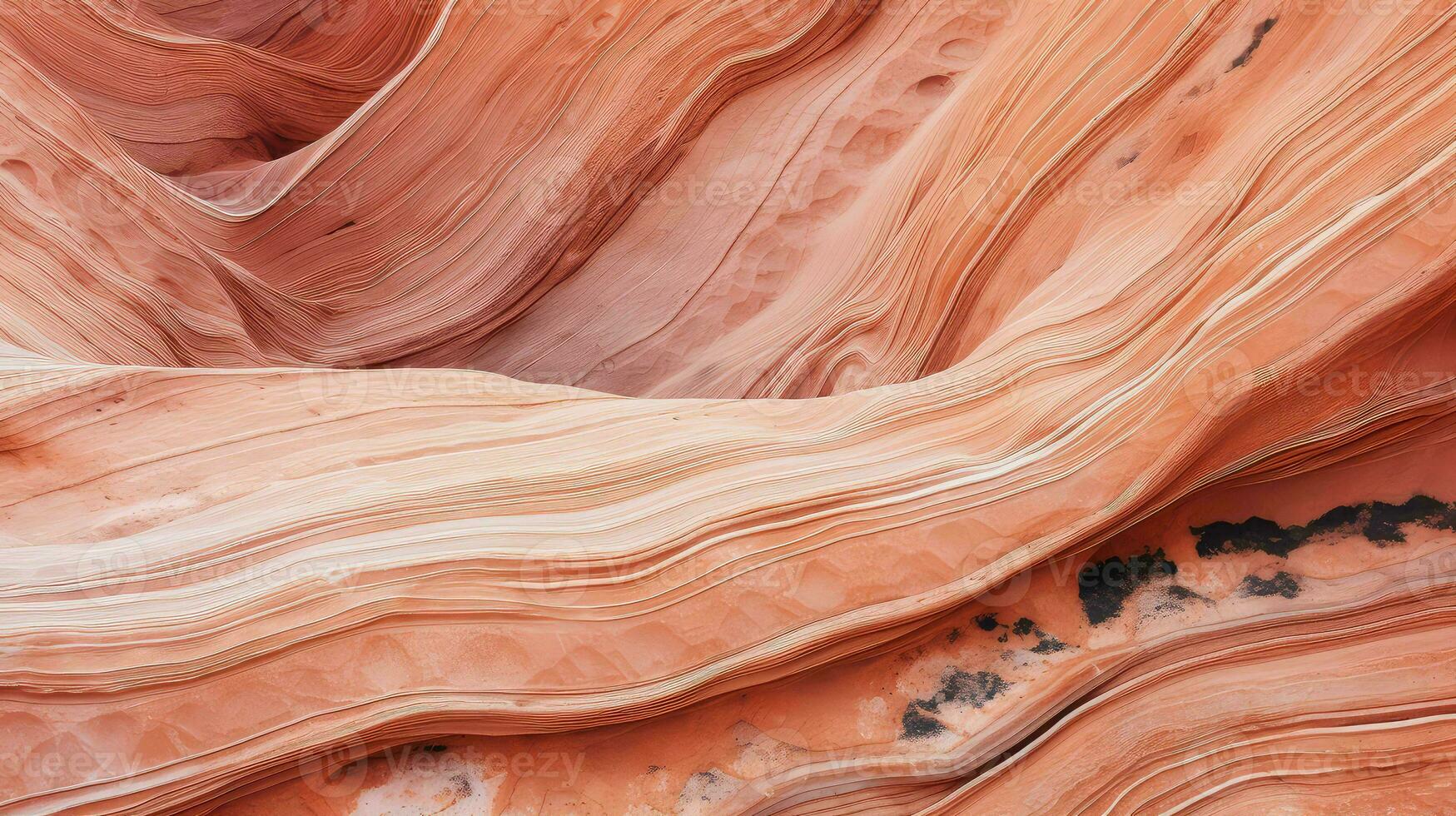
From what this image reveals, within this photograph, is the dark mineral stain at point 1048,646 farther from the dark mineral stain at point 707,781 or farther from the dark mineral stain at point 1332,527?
the dark mineral stain at point 707,781

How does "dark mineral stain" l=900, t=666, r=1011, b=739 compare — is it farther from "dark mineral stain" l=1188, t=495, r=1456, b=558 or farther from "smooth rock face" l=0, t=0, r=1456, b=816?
"dark mineral stain" l=1188, t=495, r=1456, b=558

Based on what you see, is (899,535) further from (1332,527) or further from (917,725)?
(1332,527)

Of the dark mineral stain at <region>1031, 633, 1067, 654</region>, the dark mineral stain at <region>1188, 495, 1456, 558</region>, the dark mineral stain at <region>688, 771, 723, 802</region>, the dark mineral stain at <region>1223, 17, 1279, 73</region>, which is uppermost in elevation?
the dark mineral stain at <region>1223, 17, 1279, 73</region>

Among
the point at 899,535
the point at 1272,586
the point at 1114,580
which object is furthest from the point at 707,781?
the point at 1272,586

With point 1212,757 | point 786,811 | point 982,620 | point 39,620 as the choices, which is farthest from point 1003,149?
point 39,620

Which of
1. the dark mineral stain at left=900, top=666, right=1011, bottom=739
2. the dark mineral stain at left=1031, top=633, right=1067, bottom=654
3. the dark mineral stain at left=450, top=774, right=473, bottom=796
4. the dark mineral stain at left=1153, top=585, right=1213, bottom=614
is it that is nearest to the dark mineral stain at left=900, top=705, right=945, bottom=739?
the dark mineral stain at left=900, top=666, right=1011, bottom=739

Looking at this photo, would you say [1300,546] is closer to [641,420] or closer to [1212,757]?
[1212,757]
